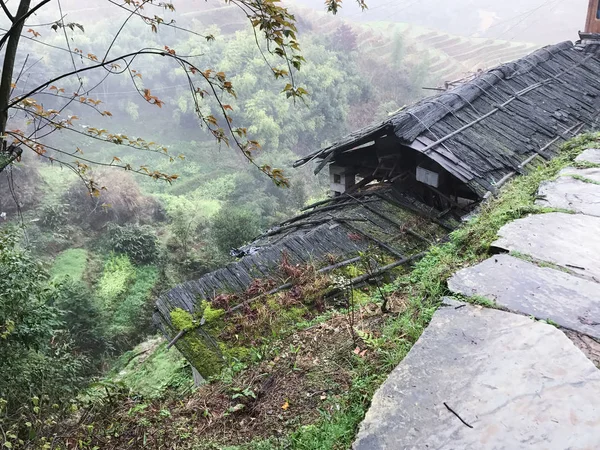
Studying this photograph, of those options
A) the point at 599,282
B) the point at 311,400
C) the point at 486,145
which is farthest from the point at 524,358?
the point at 486,145

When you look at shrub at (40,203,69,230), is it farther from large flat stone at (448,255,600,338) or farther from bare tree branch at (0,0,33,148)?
large flat stone at (448,255,600,338)

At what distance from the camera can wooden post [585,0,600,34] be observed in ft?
48.2

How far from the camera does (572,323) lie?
1697 millimetres

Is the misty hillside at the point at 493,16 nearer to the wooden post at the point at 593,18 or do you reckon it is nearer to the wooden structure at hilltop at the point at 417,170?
the wooden post at the point at 593,18

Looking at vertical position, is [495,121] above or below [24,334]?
above

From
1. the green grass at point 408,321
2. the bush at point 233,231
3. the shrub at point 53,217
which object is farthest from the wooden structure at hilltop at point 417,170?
the shrub at point 53,217

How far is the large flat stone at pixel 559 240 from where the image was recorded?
208 cm

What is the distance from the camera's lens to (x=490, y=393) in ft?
4.74

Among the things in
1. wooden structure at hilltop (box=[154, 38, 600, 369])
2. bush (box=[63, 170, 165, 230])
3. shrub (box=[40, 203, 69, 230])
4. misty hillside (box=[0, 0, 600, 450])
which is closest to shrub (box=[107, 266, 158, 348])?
misty hillside (box=[0, 0, 600, 450])

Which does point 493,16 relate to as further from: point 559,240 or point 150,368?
point 559,240

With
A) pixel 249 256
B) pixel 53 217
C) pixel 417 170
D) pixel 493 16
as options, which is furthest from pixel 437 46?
pixel 249 256

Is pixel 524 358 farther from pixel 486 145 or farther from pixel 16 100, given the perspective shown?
pixel 486 145

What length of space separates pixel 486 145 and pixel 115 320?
13.3 m

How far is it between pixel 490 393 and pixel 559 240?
1.25 metres
